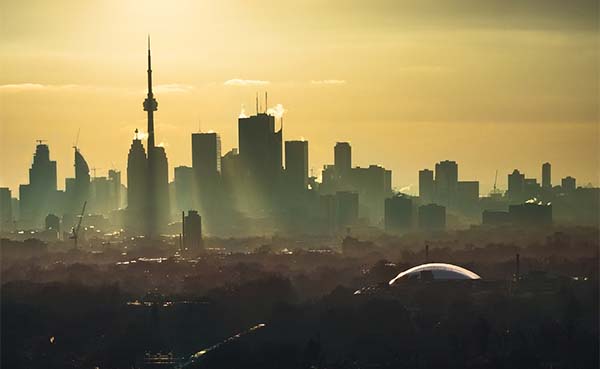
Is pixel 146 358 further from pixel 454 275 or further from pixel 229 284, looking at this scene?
pixel 229 284

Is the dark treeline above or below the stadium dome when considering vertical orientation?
below

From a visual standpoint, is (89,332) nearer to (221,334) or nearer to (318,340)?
(221,334)

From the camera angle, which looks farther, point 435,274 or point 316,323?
point 435,274

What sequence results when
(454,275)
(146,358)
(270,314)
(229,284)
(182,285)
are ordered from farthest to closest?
(182,285)
(229,284)
(454,275)
(270,314)
(146,358)

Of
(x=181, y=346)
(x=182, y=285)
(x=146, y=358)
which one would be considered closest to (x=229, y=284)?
(x=182, y=285)

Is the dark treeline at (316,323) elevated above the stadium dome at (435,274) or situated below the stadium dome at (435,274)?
below

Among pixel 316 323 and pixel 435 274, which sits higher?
pixel 435 274

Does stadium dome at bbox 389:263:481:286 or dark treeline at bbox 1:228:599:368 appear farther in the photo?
stadium dome at bbox 389:263:481:286

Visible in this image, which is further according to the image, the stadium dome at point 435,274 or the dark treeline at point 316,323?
the stadium dome at point 435,274

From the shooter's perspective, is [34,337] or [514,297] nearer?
[34,337]

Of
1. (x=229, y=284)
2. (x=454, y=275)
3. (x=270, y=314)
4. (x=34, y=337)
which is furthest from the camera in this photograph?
(x=229, y=284)
